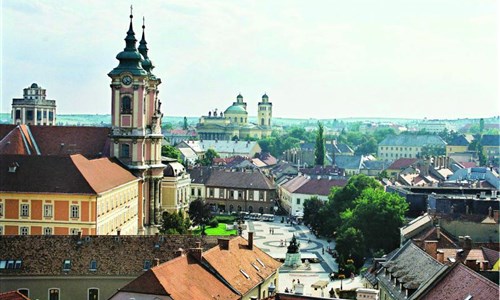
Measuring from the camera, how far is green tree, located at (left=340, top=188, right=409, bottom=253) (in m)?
63.2

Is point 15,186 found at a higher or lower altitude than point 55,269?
higher

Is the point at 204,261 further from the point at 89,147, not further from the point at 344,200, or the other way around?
the point at 344,200

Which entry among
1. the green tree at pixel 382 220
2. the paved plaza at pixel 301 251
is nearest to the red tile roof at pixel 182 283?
the paved plaza at pixel 301 251

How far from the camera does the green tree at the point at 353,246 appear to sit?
62750mm

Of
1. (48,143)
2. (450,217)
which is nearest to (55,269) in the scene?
(450,217)

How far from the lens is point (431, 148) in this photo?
622 feet

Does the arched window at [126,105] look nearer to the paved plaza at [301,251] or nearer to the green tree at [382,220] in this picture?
the paved plaza at [301,251]

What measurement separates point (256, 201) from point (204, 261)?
220 feet

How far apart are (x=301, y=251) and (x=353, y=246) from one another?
1063 centimetres

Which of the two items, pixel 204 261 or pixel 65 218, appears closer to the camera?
pixel 204 261

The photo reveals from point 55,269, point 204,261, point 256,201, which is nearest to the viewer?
point 204,261

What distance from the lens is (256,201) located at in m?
107

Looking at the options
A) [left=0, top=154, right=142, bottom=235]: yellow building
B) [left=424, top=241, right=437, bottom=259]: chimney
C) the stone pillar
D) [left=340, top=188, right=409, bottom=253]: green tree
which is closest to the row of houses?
[left=424, top=241, right=437, bottom=259]: chimney

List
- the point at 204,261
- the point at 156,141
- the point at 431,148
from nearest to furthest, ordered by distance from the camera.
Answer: the point at 204,261 → the point at 156,141 → the point at 431,148
